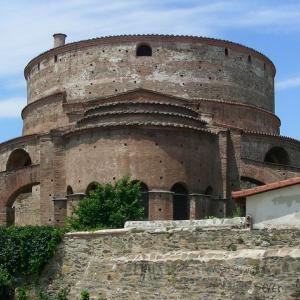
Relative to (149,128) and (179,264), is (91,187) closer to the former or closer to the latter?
(149,128)

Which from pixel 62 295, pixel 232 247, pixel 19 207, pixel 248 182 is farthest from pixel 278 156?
pixel 232 247

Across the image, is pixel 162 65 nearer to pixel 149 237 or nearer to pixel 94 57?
pixel 94 57

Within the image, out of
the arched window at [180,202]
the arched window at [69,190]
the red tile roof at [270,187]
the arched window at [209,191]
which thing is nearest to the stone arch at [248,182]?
the arched window at [209,191]

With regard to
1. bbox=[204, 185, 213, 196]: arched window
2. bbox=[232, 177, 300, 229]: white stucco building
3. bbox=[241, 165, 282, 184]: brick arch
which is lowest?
bbox=[232, 177, 300, 229]: white stucco building

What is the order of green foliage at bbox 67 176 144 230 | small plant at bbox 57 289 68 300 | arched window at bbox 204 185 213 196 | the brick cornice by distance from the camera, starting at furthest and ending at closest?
the brick cornice, arched window at bbox 204 185 213 196, green foliage at bbox 67 176 144 230, small plant at bbox 57 289 68 300

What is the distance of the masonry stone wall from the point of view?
16.2m

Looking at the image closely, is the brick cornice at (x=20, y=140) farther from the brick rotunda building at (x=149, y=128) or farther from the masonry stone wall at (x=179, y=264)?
the masonry stone wall at (x=179, y=264)

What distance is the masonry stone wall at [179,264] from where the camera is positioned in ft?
53.2

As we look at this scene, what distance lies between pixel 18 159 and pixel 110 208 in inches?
484

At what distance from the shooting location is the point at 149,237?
62.2 ft

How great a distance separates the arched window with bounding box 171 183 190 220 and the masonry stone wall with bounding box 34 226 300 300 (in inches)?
393

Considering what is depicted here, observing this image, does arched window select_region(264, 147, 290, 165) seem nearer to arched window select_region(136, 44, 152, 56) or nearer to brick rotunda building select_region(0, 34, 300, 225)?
brick rotunda building select_region(0, 34, 300, 225)

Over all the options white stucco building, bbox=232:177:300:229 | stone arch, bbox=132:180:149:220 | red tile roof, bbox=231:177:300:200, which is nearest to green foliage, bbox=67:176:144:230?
stone arch, bbox=132:180:149:220

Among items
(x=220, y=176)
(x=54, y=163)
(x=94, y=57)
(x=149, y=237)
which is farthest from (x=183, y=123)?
(x=149, y=237)
